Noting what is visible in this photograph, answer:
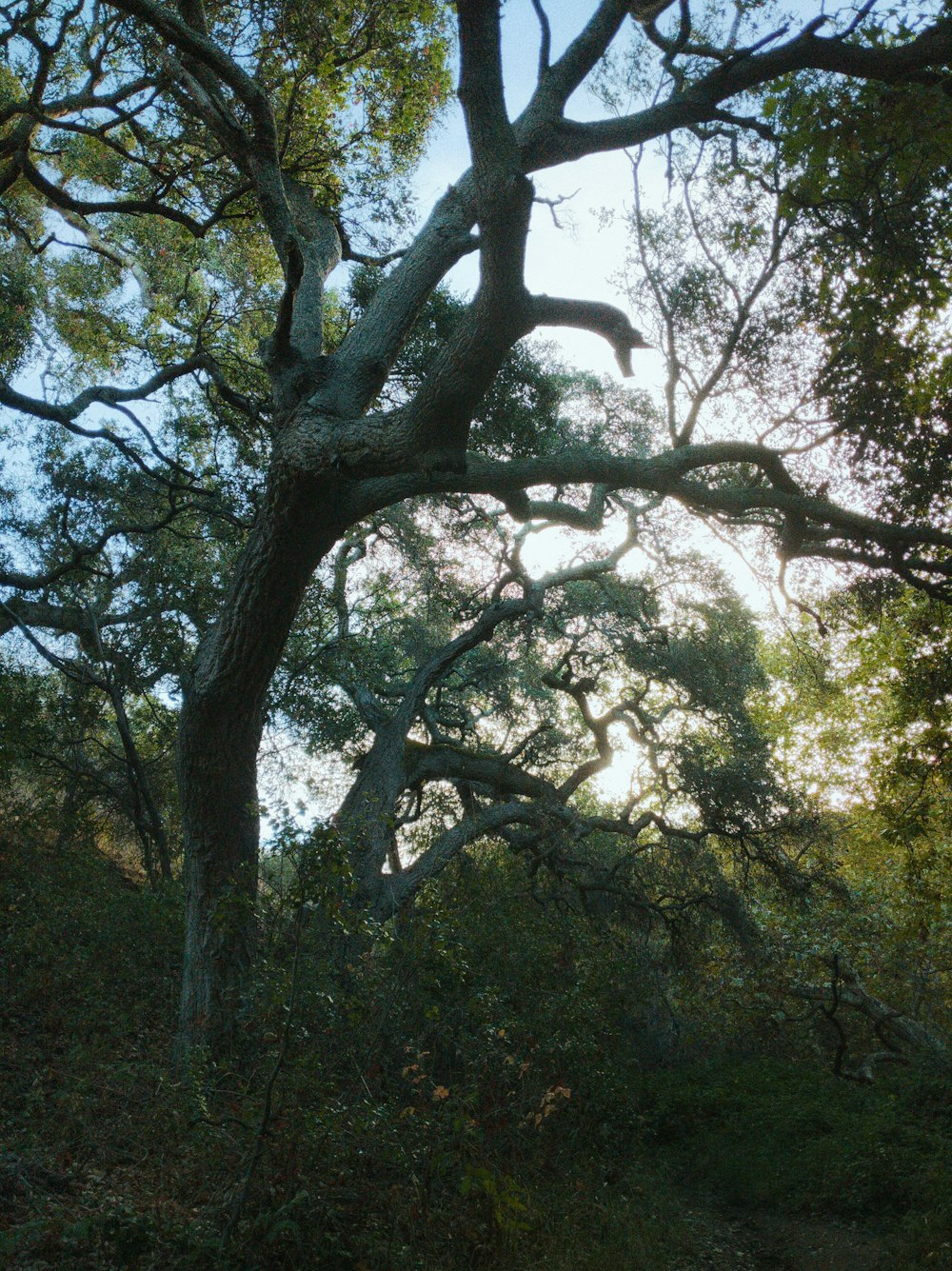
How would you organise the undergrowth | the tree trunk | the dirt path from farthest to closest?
the dirt path < the tree trunk < the undergrowth

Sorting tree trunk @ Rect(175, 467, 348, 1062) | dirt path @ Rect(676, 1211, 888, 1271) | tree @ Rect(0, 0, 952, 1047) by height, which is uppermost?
tree @ Rect(0, 0, 952, 1047)

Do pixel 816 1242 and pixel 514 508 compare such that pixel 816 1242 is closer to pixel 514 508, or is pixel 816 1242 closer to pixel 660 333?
pixel 514 508

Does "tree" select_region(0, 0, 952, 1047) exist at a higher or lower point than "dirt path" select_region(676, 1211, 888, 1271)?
higher

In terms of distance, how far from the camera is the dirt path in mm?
6102

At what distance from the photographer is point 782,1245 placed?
668cm

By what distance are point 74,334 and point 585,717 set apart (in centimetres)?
988

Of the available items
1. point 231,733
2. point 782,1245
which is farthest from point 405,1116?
point 782,1245

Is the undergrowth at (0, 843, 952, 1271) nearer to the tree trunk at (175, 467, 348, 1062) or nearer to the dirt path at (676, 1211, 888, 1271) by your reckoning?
the dirt path at (676, 1211, 888, 1271)

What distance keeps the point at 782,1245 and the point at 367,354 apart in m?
7.42

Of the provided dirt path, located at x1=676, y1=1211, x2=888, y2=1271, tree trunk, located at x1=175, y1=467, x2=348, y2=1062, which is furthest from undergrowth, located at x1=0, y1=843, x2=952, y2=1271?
tree trunk, located at x1=175, y1=467, x2=348, y2=1062

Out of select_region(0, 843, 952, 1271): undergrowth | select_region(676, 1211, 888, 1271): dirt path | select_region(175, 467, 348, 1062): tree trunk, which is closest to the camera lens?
select_region(0, 843, 952, 1271): undergrowth

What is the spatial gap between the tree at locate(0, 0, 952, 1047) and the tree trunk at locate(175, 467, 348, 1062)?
0.02m

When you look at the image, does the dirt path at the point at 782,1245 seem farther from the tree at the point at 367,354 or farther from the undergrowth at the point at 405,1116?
the tree at the point at 367,354

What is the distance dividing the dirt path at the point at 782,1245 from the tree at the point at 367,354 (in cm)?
403
